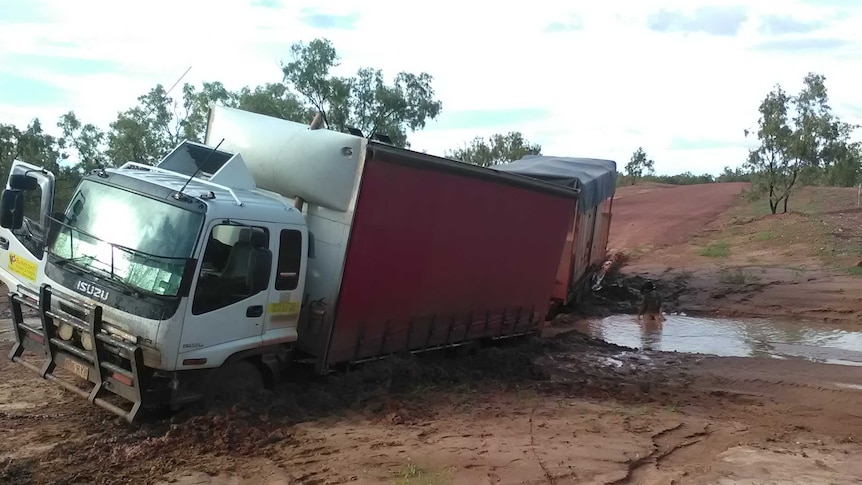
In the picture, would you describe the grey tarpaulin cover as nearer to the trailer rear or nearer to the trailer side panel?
the trailer rear

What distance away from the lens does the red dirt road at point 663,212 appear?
29.2 metres

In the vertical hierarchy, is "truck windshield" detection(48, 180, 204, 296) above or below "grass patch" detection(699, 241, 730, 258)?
below

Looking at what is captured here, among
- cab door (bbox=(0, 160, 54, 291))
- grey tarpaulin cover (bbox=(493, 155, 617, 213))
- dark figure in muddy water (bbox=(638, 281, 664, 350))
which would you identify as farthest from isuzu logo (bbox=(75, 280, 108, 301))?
dark figure in muddy water (bbox=(638, 281, 664, 350))

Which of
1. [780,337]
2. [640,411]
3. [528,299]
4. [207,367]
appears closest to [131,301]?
[207,367]

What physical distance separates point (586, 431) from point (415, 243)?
2699mm

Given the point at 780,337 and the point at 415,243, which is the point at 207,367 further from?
the point at 780,337

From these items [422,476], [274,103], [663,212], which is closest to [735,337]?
[422,476]

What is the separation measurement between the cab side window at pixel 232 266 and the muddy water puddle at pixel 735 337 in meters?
7.82

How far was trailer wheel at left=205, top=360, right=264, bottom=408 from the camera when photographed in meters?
6.41

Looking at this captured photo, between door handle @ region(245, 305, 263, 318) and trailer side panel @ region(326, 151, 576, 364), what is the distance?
0.85 meters

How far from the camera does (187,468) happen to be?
213 inches

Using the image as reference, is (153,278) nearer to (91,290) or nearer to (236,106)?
(91,290)

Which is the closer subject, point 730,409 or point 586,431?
point 586,431

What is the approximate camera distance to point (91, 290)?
6.08 m
